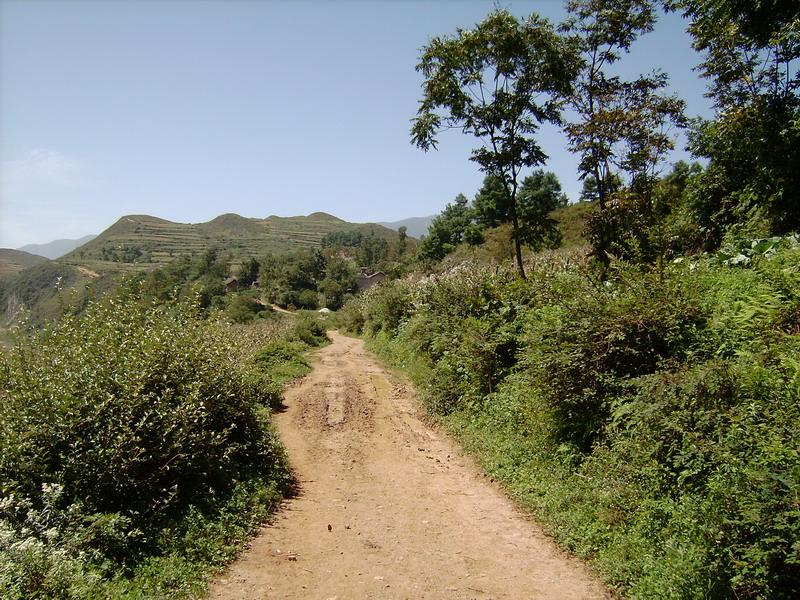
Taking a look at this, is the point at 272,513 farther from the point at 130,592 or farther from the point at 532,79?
the point at 532,79

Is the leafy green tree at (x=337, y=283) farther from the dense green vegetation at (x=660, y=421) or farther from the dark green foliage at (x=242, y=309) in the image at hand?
the dense green vegetation at (x=660, y=421)

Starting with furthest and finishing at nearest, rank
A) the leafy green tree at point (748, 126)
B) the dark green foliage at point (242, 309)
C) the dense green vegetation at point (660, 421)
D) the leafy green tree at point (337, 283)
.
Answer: the leafy green tree at point (337, 283) < the dark green foliage at point (242, 309) < the leafy green tree at point (748, 126) < the dense green vegetation at point (660, 421)

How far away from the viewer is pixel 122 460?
18.4 feet

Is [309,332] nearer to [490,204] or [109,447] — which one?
[109,447]

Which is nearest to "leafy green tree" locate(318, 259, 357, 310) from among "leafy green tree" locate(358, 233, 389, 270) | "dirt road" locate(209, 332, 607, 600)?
"leafy green tree" locate(358, 233, 389, 270)

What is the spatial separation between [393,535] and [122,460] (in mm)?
3480

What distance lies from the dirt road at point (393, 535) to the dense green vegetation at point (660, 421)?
1.81 feet

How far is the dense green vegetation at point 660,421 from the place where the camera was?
4.12 metres

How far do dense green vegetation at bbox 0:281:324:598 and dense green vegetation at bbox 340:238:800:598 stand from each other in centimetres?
437

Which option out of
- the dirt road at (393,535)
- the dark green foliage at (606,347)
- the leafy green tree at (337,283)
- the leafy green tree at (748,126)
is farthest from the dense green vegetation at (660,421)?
the leafy green tree at (337,283)

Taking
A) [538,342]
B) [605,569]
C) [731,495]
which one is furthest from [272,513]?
[731,495]

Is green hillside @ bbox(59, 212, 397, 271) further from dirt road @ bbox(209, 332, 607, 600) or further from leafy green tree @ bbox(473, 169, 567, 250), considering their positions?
dirt road @ bbox(209, 332, 607, 600)

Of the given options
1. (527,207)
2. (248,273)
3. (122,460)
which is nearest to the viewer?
(122,460)

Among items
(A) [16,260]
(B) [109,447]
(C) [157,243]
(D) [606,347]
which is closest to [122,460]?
(B) [109,447]
